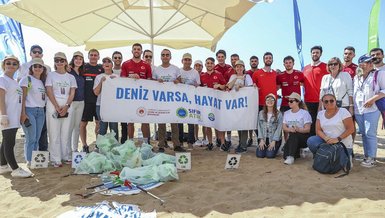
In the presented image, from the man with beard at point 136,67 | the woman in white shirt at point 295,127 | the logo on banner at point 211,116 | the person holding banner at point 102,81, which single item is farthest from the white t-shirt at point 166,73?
the woman in white shirt at point 295,127

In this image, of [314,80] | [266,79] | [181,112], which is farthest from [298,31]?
[181,112]

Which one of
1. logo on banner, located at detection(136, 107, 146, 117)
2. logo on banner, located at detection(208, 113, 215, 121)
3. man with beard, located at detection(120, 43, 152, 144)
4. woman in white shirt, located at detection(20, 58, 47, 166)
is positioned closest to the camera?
woman in white shirt, located at detection(20, 58, 47, 166)

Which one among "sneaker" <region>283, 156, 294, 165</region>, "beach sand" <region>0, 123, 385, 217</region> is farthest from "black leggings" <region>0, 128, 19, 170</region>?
"sneaker" <region>283, 156, 294, 165</region>

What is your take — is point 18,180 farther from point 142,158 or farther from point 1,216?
point 142,158

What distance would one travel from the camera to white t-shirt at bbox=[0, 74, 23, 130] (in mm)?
4391

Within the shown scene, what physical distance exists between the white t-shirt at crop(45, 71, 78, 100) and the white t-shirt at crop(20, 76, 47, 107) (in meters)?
0.13

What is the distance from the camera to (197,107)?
242 inches

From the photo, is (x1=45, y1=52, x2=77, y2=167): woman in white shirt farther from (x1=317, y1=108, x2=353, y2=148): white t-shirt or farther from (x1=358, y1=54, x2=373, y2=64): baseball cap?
(x1=358, y1=54, x2=373, y2=64): baseball cap

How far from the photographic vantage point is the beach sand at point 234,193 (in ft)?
10.7

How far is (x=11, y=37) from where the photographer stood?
872 cm

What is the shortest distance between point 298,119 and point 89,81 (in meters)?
4.19

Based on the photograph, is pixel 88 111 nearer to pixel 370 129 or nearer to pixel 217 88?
pixel 217 88

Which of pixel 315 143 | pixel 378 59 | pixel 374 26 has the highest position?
pixel 374 26

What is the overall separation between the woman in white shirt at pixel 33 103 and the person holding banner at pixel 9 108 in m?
0.20
